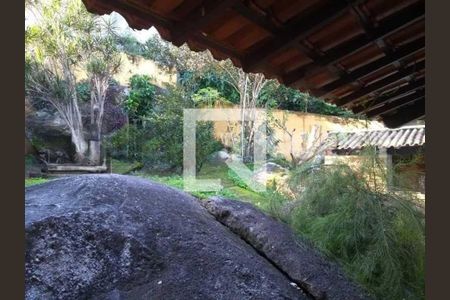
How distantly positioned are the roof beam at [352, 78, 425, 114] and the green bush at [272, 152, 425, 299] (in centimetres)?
45

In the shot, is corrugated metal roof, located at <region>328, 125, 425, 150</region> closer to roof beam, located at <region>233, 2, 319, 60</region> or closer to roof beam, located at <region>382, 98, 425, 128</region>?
roof beam, located at <region>382, 98, 425, 128</region>

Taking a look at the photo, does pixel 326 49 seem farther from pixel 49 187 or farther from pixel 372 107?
pixel 49 187

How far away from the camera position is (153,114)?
5.56 m

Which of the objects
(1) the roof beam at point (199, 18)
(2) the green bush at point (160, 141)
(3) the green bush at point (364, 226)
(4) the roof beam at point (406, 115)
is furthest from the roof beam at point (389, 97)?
(2) the green bush at point (160, 141)

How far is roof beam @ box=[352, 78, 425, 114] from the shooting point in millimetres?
2350

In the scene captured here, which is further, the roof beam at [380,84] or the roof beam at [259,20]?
the roof beam at [380,84]

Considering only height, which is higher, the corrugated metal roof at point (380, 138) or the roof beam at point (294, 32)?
the roof beam at point (294, 32)

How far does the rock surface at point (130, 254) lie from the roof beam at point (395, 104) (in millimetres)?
1614

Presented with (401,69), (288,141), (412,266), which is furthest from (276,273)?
(288,141)

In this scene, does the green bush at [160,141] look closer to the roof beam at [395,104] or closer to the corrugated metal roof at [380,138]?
the corrugated metal roof at [380,138]

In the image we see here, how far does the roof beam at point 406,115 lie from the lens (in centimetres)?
287

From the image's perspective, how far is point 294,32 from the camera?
1282 millimetres

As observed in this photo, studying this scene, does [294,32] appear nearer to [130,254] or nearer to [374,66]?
[374,66]

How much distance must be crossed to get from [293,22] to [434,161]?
2.69 ft
